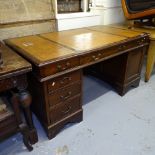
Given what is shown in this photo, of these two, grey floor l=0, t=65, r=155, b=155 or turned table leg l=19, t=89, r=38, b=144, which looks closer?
turned table leg l=19, t=89, r=38, b=144

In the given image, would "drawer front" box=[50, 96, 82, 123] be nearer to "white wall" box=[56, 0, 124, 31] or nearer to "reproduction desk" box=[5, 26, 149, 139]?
"reproduction desk" box=[5, 26, 149, 139]

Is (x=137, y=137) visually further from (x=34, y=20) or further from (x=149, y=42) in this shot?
(x=34, y=20)

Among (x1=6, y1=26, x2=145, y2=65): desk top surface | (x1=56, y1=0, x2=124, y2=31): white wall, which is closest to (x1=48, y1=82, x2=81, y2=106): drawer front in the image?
(x1=6, y1=26, x2=145, y2=65): desk top surface

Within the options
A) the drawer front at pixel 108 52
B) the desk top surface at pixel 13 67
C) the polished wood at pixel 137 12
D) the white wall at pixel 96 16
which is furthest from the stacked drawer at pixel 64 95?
the polished wood at pixel 137 12

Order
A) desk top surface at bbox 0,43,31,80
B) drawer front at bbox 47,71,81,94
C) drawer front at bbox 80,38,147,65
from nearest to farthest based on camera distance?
desk top surface at bbox 0,43,31,80
drawer front at bbox 47,71,81,94
drawer front at bbox 80,38,147,65

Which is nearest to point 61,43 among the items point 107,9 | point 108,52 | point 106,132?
point 108,52

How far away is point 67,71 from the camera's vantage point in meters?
1.25

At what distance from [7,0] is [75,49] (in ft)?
2.60

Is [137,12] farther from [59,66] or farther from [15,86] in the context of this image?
[15,86]

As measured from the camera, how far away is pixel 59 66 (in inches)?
47.0

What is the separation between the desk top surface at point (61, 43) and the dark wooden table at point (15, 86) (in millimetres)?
93

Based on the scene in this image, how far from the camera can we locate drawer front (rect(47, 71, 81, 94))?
1242mm

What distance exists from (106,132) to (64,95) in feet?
1.69

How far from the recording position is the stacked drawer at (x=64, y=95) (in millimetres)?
1281
